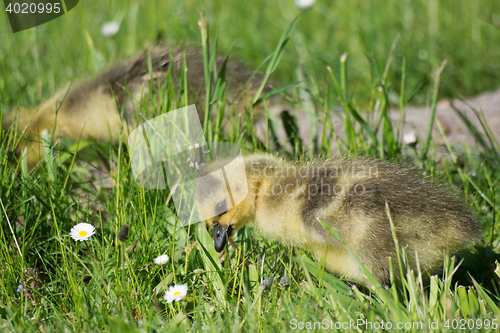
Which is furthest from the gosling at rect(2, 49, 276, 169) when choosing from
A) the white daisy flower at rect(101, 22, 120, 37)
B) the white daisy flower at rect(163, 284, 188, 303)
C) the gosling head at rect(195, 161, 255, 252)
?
the white daisy flower at rect(163, 284, 188, 303)

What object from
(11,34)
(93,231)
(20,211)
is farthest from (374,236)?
(11,34)

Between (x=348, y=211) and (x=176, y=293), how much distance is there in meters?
0.66

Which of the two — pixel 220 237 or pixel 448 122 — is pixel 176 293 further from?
pixel 448 122

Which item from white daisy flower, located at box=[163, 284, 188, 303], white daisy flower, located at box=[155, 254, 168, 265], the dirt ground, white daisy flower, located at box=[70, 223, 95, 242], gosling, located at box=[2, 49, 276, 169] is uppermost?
gosling, located at box=[2, 49, 276, 169]

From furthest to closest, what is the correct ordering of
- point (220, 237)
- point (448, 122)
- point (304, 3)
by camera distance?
point (304, 3) → point (448, 122) → point (220, 237)

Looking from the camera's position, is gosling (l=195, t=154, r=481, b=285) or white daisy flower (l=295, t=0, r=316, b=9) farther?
white daisy flower (l=295, t=0, r=316, b=9)

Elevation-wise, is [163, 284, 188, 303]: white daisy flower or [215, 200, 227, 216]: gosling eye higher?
[215, 200, 227, 216]: gosling eye

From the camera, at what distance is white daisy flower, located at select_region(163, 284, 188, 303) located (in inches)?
63.7

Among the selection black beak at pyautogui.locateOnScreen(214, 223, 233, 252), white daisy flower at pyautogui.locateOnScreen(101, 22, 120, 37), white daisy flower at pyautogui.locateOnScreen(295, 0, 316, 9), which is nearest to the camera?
black beak at pyautogui.locateOnScreen(214, 223, 233, 252)

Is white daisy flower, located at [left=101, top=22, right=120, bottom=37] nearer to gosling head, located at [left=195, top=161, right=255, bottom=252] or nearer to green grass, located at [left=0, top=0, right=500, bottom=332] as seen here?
green grass, located at [left=0, top=0, right=500, bottom=332]

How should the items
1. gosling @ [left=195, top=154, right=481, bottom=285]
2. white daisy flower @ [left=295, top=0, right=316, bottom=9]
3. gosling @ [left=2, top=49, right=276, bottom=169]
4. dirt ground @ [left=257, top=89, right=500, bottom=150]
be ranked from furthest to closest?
white daisy flower @ [left=295, top=0, right=316, bottom=9] < dirt ground @ [left=257, top=89, right=500, bottom=150] < gosling @ [left=2, top=49, right=276, bottom=169] < gosling @ [left=195, top=154, right=481, bottom=285]

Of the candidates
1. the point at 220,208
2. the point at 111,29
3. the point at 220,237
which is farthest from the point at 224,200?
the point at 111,29

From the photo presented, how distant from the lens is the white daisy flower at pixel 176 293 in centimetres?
162

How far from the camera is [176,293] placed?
A: 1.66 metres
